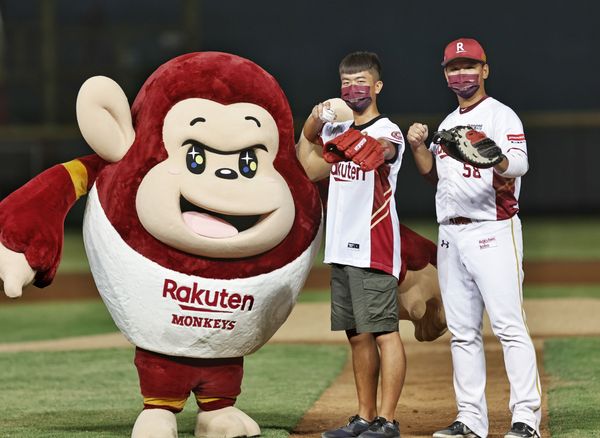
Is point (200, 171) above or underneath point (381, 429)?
above

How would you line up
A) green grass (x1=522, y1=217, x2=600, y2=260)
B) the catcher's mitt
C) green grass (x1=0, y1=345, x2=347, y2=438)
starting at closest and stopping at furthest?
the catcher's mitt
green grass (x1=0, y1=345, x2=347, y2=438)
green grass (x1=522, y1=217, x2=600, y2=260)

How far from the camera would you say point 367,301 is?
5270 mm

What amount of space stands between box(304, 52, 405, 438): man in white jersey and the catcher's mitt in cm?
31

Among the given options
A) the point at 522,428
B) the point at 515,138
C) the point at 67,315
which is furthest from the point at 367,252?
the point at 67,315

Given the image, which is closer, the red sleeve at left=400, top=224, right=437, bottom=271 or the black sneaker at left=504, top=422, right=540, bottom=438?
the black sneaker at left=504, top=422, right=540, bottom=438

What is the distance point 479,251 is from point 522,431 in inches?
32.3

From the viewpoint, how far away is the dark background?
82.8ft

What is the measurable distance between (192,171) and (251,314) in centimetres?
72

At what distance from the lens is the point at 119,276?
Result: 207 inches

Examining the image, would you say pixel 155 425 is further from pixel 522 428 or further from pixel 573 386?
pixel 573 386

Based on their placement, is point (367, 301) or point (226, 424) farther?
point (226, 424)

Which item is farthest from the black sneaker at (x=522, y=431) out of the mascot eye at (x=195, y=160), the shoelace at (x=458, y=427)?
the mascot eye at (x=195, y=160)

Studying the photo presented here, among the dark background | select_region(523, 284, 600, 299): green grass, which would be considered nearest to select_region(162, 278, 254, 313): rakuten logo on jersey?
select_region(523, 284, 600, 299): green grass

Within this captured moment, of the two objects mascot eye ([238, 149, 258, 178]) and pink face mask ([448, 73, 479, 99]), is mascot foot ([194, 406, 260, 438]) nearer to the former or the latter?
mascot eye ([238, 149, 258, 178])
